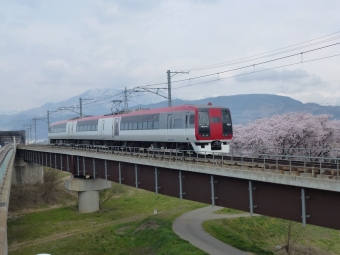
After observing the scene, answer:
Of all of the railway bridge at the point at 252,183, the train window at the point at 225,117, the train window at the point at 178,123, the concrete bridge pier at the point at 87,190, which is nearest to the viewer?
the railway bridge at the point at 252,183

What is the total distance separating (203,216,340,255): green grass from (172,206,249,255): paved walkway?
86 centimetres

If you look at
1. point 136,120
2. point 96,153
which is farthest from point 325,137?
point 96,153

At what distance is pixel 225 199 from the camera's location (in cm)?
1956

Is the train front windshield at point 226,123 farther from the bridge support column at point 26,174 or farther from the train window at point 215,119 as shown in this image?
the bridge support column at point 26,174

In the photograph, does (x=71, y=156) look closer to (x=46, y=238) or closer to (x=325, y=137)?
(x=46, y=238)

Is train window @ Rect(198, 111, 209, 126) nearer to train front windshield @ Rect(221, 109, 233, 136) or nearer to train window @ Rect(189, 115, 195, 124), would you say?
train window @ Rect(189, 115, 195, 124)

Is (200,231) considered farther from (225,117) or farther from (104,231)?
(225,117)

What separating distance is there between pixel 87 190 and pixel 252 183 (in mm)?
30843

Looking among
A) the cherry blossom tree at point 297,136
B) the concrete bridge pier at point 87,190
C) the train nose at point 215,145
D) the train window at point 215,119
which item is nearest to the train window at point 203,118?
the train window at point 215,119

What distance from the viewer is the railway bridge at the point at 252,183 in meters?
14.7

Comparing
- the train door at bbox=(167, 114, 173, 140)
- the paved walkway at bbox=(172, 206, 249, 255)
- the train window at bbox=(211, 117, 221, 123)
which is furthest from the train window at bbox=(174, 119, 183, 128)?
the paved walkway at bbox=(172, 206, 249, 255)

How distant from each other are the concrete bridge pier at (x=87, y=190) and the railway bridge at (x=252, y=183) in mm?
14669

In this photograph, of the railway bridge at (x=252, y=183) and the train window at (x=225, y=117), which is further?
the train window at (x=225, y=117)

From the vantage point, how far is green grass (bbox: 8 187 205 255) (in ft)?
101
